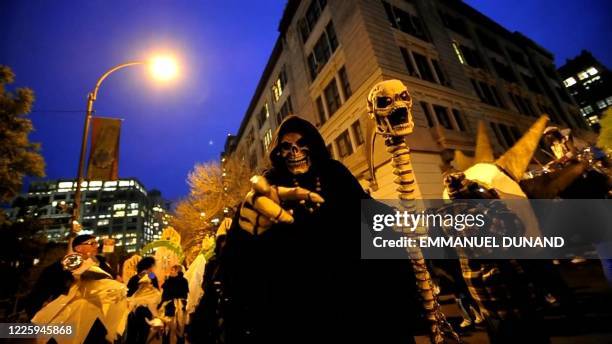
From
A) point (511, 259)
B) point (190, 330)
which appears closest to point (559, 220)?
point (511, 259)

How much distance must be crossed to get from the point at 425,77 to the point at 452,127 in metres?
3.42

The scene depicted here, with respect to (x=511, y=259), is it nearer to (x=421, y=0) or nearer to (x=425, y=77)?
(x=425, y=77)

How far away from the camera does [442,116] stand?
14.2 m

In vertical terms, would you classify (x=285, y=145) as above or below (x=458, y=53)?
below

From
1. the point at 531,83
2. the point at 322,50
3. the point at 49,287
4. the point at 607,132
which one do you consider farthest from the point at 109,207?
the point at 607,132

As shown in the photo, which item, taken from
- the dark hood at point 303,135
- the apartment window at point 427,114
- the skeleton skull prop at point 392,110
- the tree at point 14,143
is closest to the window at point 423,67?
the apartment window at point 427,114

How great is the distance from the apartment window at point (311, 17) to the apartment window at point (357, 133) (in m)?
8.73

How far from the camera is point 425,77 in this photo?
1480cm

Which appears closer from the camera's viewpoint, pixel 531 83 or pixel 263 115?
pixel 531 83

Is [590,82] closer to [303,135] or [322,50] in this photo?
[322,50]

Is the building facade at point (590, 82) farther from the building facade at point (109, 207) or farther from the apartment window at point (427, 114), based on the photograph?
the building facade at point (109, 207)

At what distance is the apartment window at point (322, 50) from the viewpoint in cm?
1598

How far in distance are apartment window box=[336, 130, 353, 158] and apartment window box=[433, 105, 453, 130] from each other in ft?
16.5

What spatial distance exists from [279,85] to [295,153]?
77.6ft
